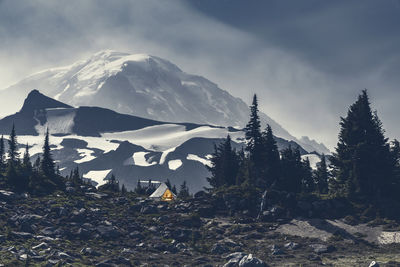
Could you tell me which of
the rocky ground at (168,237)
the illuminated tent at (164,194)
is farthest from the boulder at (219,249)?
the illuminated tent at (164,194)

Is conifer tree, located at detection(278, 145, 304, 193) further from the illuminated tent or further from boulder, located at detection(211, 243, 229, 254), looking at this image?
boulder, located at detection(211, 243, 229, 254)

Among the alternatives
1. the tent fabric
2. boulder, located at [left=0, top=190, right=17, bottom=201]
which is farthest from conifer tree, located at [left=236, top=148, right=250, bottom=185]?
boulder, located at [left=0, top=190, right=17, bottom=201]

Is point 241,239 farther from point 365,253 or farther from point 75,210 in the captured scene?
point 75,210

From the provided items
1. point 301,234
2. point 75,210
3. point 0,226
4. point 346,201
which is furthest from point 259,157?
point 0,226

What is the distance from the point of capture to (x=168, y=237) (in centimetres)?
9606

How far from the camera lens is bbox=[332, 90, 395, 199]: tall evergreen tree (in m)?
116

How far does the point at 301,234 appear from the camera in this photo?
97250 millimetres

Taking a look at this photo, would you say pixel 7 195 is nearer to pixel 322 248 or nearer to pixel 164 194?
pixel 164 194

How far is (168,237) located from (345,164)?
42730mm

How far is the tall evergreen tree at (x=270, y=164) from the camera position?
126 m

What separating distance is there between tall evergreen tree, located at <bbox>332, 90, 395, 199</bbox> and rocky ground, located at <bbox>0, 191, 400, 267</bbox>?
15963mm

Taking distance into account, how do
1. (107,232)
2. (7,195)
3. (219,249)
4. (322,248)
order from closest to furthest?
(322,248)
(219,249)
(107,232)
(7,195)

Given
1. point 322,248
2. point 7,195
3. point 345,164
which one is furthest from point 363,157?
point 7,195

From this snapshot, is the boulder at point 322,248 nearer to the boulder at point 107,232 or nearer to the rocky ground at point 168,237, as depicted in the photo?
the rocky ground at point 168,237
